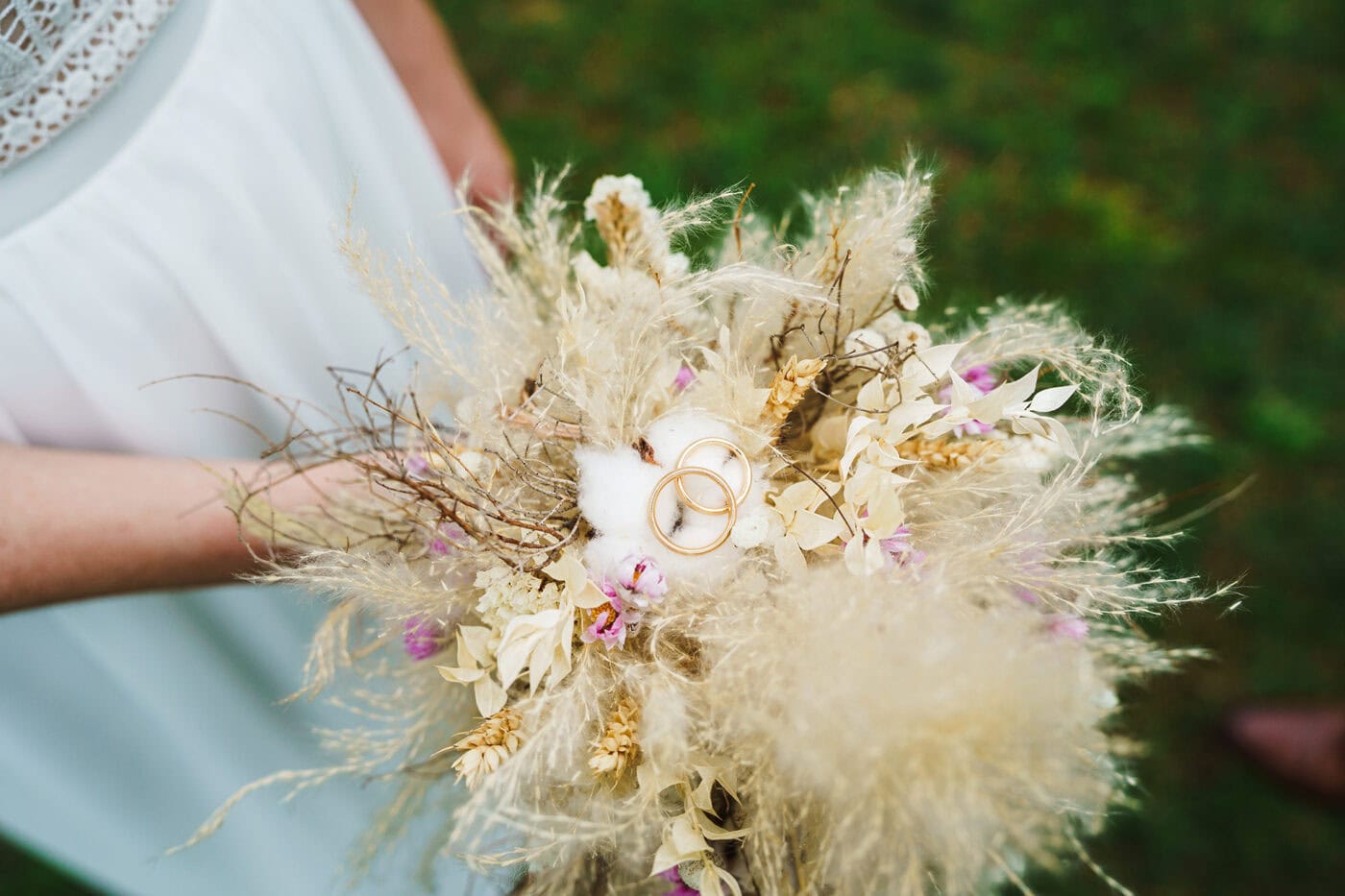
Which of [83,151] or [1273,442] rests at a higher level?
[83,151]

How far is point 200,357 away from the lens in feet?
3.99

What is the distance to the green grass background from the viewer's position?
2.29 meters

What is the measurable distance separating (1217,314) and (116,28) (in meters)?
2.84

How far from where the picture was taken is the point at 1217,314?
8.61 feet

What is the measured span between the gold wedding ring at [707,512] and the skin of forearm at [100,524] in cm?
53

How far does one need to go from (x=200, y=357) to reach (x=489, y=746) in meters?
0.80

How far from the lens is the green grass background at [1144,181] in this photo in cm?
229

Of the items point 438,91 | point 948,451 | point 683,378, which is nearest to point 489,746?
point 683,378

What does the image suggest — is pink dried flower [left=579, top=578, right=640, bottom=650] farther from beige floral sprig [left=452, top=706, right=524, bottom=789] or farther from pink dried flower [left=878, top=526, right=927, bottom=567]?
pink dried flower [left=878, top=526, right=927, bottom=567]

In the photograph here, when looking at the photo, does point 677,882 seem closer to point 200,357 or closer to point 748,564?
point 748,564

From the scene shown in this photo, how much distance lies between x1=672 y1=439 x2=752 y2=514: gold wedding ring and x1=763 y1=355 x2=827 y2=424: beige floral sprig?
0.05m

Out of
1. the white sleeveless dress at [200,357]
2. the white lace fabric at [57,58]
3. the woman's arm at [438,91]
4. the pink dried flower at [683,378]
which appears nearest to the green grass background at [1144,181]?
the woman's arm at [438,91]

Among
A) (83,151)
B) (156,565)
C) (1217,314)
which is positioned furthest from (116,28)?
(1217,314)

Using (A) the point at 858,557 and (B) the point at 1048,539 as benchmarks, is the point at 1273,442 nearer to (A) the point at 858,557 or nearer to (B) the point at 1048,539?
(B) the point at 1048,539
